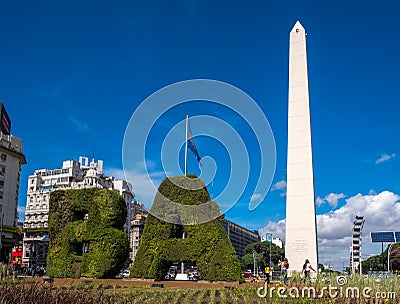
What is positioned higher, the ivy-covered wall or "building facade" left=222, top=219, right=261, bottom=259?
"building facade" left=222, top=219, right=261, bottom=259

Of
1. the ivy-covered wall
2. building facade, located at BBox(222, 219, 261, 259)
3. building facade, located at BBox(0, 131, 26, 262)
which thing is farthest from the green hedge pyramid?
building facade, located at BBox(222, 219, 261, 259)

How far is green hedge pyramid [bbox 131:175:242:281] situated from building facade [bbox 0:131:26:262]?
1642 inches

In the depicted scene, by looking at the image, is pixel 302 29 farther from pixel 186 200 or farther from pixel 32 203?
pixel 32 203

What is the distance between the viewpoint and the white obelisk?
1141 inches

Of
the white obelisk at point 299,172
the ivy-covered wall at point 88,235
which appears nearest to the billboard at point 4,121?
the ivy-covered wall at point 88,235

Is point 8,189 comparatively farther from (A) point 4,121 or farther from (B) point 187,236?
(B) point 187,236

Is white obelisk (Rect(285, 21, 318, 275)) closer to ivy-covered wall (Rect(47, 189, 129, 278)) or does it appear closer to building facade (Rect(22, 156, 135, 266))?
ivy-covered wall (Rect(47, 189, 129, 278))

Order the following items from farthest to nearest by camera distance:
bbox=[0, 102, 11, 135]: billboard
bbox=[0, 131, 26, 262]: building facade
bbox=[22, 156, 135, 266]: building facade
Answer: bbox=[22, 156, 135, 266]: building facade → bbox=[0, 102, 11, 135]: billboard → bbox=[0, 131, 26, 262]: building facade

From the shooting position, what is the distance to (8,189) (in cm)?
6525

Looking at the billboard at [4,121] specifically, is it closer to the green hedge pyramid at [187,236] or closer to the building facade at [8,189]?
the building facade at [8,189]

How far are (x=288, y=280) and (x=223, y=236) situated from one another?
7524 millimetres

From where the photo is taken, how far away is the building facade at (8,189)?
205 feet

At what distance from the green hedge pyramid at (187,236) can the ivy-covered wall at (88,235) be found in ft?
7.16

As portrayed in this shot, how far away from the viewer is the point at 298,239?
1153 inches
